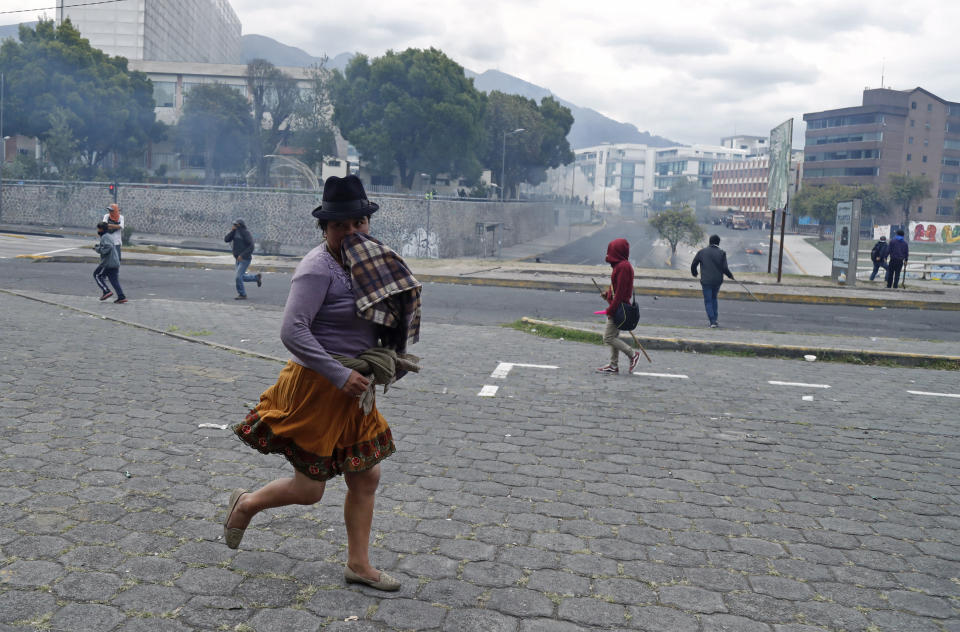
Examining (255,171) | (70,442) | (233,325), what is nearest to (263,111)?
(255,171)

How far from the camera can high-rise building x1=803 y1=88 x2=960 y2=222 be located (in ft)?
335

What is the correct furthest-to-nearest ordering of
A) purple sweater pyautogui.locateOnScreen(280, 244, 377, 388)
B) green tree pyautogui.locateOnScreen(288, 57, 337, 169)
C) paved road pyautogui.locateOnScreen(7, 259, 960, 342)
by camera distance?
1. green tree pyautogui.locateOnScreen(288, 57, 337, 169)
2. paved road pyautogui.locateOnScreen(7, 259, 960, 342)
3. purple sweater pyautogui.locateOnScreen(280, 244, 377, 388)

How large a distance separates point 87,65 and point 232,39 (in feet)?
335

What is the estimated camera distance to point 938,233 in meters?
69.0

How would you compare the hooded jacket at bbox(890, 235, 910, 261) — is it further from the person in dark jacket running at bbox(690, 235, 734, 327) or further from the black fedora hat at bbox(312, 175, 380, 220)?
the black fedora hat at bbox(312, 175, 380, 220)

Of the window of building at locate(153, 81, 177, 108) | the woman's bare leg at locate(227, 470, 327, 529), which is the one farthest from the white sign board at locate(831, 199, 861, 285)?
the window of building at locate(153, 81, 177, 108)

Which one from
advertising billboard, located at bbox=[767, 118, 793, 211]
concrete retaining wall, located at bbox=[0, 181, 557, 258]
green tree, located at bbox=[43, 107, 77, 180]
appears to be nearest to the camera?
advertising billboard, located at bbox=[767, 118, 793, 211]

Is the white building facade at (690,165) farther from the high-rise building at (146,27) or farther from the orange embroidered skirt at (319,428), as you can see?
the orange embroidered skirt at (319,428)

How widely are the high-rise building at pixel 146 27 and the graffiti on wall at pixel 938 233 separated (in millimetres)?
82823

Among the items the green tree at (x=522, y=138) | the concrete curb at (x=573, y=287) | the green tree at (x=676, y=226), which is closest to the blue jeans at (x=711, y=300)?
the concrete curb at (x=573, y=287)

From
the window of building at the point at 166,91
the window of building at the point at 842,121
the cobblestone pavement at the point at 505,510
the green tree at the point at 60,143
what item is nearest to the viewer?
the cobblestone pavement at the point at 505,510

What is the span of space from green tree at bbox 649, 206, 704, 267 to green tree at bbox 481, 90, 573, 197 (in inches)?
596

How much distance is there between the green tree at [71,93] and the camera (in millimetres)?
52844

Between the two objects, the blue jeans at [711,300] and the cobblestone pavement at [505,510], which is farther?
the blue jeans at [711,300]
